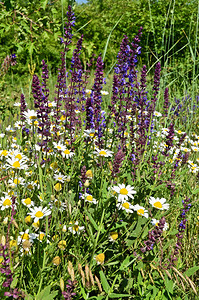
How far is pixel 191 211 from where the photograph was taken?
Answer: 2246mm

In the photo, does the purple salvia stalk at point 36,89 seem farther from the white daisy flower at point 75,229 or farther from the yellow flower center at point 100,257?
the yellow flower center at point 100,257

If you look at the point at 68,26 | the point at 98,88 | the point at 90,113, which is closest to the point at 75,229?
the point at 90,113

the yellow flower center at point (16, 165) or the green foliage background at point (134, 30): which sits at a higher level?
the green foliage background at point (134, 30)

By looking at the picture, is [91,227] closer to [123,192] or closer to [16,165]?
[123,192]

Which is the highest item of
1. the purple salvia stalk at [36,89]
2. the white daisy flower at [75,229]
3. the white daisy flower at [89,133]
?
the purple salvia stalk at [36,89]

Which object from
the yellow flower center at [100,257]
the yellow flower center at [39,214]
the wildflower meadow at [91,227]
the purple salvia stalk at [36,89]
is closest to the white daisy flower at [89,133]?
the wildflower meadow at [91,227]

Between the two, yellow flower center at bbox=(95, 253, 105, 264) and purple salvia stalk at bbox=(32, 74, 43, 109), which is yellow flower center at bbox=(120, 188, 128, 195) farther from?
purple salvia stalk at bbox=(32, 74, 43, 109)

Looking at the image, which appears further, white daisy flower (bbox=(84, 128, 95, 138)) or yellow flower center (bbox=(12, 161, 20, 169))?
white daisy flower (bbox=(84, 128, 95, 138))

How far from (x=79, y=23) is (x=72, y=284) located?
26.8ft

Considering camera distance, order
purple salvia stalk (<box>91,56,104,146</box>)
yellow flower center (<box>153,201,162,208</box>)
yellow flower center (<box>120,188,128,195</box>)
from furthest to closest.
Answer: purple salvia stalk (<box>91,56,104,146</box>)
yellow flower center (<box>153,201,162,208</box>)
yellow flower center (<box>120,188,128,195</box>)

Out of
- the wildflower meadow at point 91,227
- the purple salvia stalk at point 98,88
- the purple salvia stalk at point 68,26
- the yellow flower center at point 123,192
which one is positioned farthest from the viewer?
the purple salvia stalk at point 68,26

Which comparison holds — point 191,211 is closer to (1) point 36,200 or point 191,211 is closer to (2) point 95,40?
(1) point 36,200

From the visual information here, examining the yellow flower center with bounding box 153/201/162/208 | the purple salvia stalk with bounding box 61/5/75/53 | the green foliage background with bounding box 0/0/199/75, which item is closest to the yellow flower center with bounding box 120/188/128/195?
the yellow flower center with bounding box 153/201/162/208

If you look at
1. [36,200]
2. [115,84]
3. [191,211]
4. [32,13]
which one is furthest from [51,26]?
[191,211]
